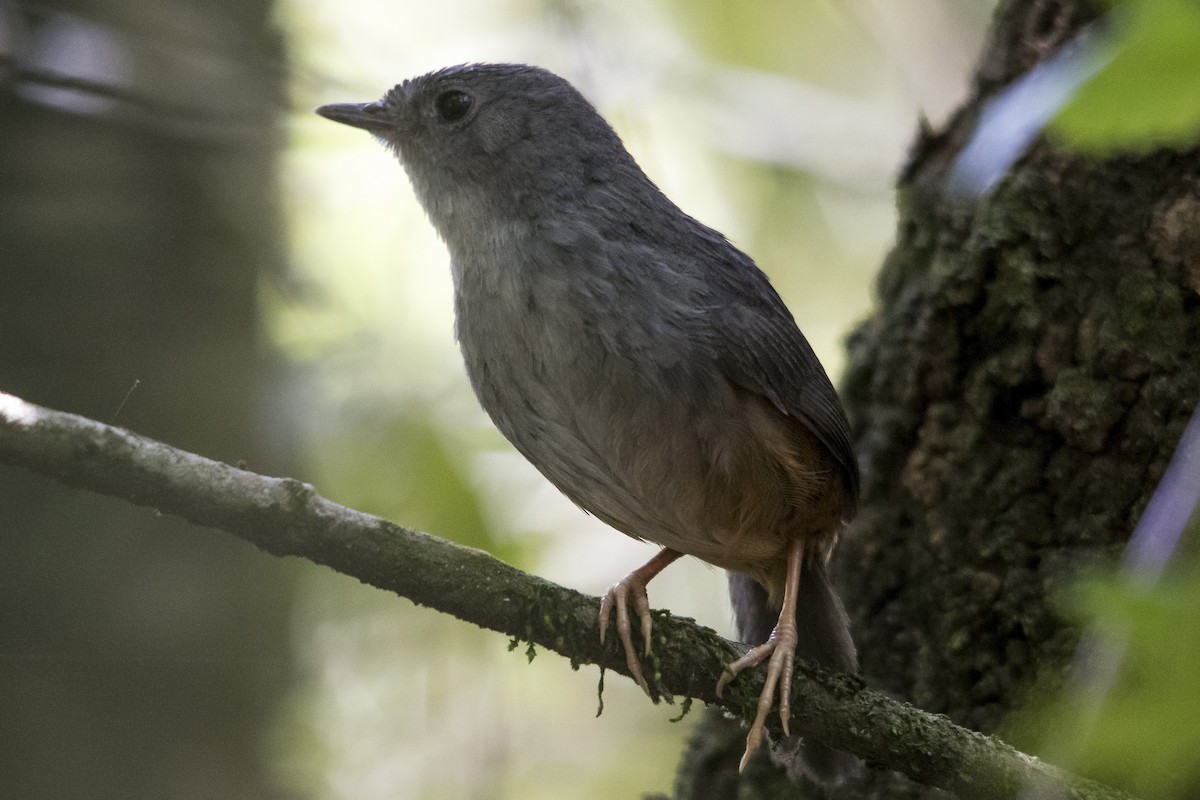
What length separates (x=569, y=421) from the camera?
9.74 ft

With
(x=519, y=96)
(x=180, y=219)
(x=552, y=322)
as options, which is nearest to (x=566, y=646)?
(x=552, y=322)

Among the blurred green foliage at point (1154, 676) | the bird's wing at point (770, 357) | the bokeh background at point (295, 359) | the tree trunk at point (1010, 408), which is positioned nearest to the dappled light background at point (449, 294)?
the bokeh background at point (295, 359)

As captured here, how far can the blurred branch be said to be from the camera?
2154 mm

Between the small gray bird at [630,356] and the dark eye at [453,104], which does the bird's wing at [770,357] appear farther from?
the dark eye at [453,104]

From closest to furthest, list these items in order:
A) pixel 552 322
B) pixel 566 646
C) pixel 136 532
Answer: pixel 566 646 → pixel 552 322 → pixel 136 532

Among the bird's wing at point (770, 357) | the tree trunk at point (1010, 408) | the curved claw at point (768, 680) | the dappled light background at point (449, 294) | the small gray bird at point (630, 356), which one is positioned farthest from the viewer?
the dappled light background at point (449, 294)

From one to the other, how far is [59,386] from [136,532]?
562 mm

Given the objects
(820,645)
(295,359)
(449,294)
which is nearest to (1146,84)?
(820,645)

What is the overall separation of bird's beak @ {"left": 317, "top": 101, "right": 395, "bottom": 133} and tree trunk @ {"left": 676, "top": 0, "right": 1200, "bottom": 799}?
1.90m

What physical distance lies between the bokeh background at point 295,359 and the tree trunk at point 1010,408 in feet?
3.70

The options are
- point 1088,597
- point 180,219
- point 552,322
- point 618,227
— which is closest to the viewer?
point 1088,597

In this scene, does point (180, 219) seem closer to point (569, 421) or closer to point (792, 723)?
point (569, 421)

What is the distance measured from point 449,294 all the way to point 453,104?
2.03 meters

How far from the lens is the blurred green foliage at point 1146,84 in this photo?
849 mm
